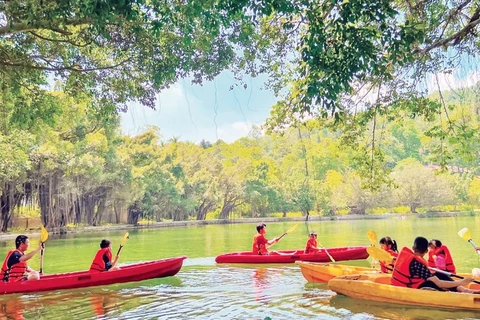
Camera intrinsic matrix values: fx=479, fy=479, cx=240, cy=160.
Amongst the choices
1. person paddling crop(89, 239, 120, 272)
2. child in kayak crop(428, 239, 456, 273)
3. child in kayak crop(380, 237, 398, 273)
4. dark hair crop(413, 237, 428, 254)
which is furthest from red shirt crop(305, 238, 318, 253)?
dark hair crop(413, 237, 428, 254)

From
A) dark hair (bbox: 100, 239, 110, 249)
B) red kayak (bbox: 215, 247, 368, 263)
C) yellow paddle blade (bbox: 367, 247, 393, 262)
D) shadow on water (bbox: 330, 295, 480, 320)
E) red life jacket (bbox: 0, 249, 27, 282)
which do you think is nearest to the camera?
shadow on water (bbox: 330, 295, 480, 320)

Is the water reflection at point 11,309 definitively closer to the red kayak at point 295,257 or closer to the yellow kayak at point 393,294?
the yellow kayak at point 393,294

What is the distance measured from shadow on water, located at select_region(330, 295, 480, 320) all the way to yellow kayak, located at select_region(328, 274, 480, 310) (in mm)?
75

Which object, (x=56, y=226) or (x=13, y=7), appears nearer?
(x=13, y=7)

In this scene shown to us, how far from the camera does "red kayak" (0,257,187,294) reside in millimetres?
9289

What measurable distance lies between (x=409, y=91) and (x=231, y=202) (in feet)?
149

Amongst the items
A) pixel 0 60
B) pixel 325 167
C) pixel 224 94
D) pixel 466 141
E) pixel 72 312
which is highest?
pixel 325 167

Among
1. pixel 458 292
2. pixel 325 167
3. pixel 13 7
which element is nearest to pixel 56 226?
pixel 13 7

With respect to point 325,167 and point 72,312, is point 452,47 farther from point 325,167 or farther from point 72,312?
point 325,167

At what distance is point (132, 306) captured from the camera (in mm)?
8055

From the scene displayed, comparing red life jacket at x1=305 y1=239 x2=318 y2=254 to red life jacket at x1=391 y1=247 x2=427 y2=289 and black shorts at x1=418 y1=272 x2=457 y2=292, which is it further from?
black shorts at x1=418 y1=272 x2=457 y2=292

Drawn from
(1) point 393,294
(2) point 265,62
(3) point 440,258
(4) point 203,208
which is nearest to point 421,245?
(1) point 393,294

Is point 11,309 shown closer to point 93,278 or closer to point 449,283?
point 93,278

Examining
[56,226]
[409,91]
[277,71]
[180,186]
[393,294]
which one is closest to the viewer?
[393,294]
